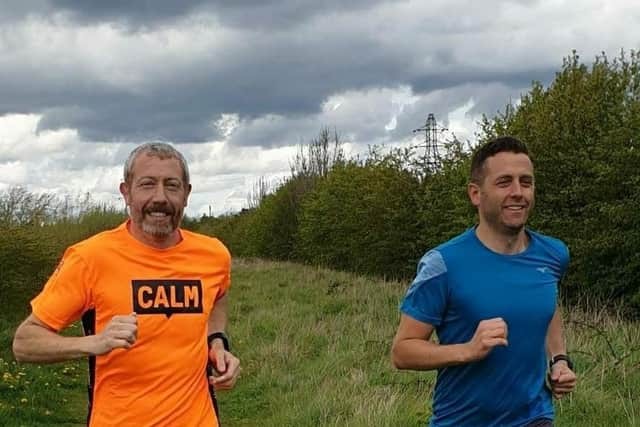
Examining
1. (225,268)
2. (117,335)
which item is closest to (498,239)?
(225,268)

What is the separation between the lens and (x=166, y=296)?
335 centimetres

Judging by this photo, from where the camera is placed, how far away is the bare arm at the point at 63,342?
298cm

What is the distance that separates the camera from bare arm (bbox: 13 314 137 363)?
2.98 metres

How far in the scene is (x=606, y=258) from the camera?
1828 centimetres

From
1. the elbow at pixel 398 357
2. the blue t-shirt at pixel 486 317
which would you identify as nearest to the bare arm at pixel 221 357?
the elbow at pixel 398 357

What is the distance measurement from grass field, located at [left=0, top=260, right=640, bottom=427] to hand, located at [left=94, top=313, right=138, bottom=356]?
14.7ft

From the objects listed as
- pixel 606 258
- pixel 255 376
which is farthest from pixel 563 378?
pixel 606 258

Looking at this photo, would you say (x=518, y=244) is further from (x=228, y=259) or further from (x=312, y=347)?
(x=312, y=347)

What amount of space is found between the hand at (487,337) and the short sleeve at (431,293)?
0.88 ft

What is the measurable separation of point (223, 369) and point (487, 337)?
110cm

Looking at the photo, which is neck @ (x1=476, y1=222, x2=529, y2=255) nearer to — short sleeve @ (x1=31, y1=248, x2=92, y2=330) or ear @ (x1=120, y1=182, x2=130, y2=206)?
ear @ (x1=120, y1=182, x2=130, y2=206)

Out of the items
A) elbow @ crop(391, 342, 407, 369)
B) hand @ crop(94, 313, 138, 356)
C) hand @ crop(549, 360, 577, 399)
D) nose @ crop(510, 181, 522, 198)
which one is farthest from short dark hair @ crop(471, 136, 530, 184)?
hand @ crop(94, 313, 138, 356)

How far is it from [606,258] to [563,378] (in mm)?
15518

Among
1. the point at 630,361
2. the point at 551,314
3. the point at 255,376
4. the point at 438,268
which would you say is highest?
the point at 438,268
